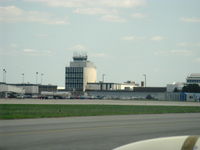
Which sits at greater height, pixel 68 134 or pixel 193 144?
pixel 193 144

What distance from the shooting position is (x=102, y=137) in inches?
712

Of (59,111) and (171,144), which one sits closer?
(171,144)

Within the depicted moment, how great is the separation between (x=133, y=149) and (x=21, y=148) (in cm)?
1074

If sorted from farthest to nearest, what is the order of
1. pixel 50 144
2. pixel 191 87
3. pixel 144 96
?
pixel 144 96 → pixel 191 87 → pixel 50 144

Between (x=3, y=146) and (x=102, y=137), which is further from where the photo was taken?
(x=102, y=137)

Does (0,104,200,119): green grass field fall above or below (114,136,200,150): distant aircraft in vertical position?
below

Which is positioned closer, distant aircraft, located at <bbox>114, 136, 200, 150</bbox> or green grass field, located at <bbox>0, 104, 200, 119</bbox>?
distant aircraft, located at <bbox>114, 136, 200, 150</bbox>

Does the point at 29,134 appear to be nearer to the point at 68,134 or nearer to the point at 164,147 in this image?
the point at 68,134

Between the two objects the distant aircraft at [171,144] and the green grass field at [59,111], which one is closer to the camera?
the distant aircraft at [171,144]

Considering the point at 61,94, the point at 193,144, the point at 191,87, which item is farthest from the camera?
the point at 191,87

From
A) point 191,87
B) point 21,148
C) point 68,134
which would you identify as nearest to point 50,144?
point 21,148

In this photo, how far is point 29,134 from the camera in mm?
18500

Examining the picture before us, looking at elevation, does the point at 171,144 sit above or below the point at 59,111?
above

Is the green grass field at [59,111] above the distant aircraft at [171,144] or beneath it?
beneath
